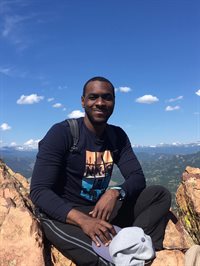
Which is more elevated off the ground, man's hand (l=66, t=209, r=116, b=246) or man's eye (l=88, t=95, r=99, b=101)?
man's eye (l=88, t=95, r=99, b=101)

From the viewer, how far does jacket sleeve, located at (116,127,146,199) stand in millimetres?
7770

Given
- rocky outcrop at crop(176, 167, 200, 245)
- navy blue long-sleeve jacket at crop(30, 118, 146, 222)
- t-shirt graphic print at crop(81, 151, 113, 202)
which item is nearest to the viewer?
navy blue long-sleeve jacket at crop(30, 118, 146, 222)

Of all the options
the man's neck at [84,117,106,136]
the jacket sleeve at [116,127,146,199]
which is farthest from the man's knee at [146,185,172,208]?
the man's neck at [84,117,106,136]

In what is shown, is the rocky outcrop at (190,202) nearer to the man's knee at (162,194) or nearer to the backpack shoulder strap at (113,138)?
the man's knee at (162,194)

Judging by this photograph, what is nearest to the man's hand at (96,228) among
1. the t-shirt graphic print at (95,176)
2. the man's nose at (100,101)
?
the t-shirt graphic print at (95,176)

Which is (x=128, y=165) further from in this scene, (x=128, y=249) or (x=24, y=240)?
(x=24, y=240)

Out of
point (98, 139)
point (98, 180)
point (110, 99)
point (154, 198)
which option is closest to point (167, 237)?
point (154, 198)

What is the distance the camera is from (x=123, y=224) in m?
7.82

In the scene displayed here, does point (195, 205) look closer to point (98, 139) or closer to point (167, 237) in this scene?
point (167, 237)

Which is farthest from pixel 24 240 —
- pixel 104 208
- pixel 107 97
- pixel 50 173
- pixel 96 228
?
pixel 107 97

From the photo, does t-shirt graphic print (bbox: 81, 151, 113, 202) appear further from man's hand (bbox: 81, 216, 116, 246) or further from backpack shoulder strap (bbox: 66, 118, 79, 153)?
man's hand (bbox: 81, 216, 116, 246)

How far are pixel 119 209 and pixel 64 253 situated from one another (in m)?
1.58

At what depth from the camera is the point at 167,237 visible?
838cm

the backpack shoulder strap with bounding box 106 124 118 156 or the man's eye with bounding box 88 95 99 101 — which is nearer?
the man's eye with bounding box 88 95 99 101
